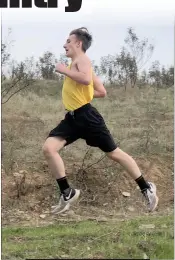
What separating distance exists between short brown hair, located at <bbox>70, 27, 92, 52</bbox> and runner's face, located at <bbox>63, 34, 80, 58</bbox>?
0.13ft

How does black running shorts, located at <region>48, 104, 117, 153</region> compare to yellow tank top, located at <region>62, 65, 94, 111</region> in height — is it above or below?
below

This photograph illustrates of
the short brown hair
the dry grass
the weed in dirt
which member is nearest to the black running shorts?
the short brown hair

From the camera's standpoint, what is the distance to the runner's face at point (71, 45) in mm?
4379

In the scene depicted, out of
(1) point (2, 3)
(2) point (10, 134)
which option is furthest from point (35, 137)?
(1) point (2, 3)

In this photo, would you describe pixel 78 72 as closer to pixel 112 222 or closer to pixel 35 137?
pixel 112 222

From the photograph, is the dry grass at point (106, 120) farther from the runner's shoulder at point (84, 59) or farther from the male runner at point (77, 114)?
the runner's shoulder at point (84, 59)

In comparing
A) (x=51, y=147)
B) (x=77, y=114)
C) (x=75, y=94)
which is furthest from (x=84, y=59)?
(x=51, y=147)

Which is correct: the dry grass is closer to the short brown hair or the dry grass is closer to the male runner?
the male runner

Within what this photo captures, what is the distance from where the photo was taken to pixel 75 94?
14.4 ft

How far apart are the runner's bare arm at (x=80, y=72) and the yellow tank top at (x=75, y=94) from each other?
0.40 feet

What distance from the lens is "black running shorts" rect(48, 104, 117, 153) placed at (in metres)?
4.44

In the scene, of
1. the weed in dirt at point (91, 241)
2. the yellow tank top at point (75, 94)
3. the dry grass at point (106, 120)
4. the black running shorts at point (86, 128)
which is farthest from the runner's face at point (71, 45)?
the dry grass at point (106, 120)

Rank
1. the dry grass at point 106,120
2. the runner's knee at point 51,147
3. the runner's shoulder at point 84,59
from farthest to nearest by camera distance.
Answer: the dry grass at point 106,120, the runner's knee at point 51,147, the runner's shoulder at point 84,59

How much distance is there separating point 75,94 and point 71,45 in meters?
0.42
